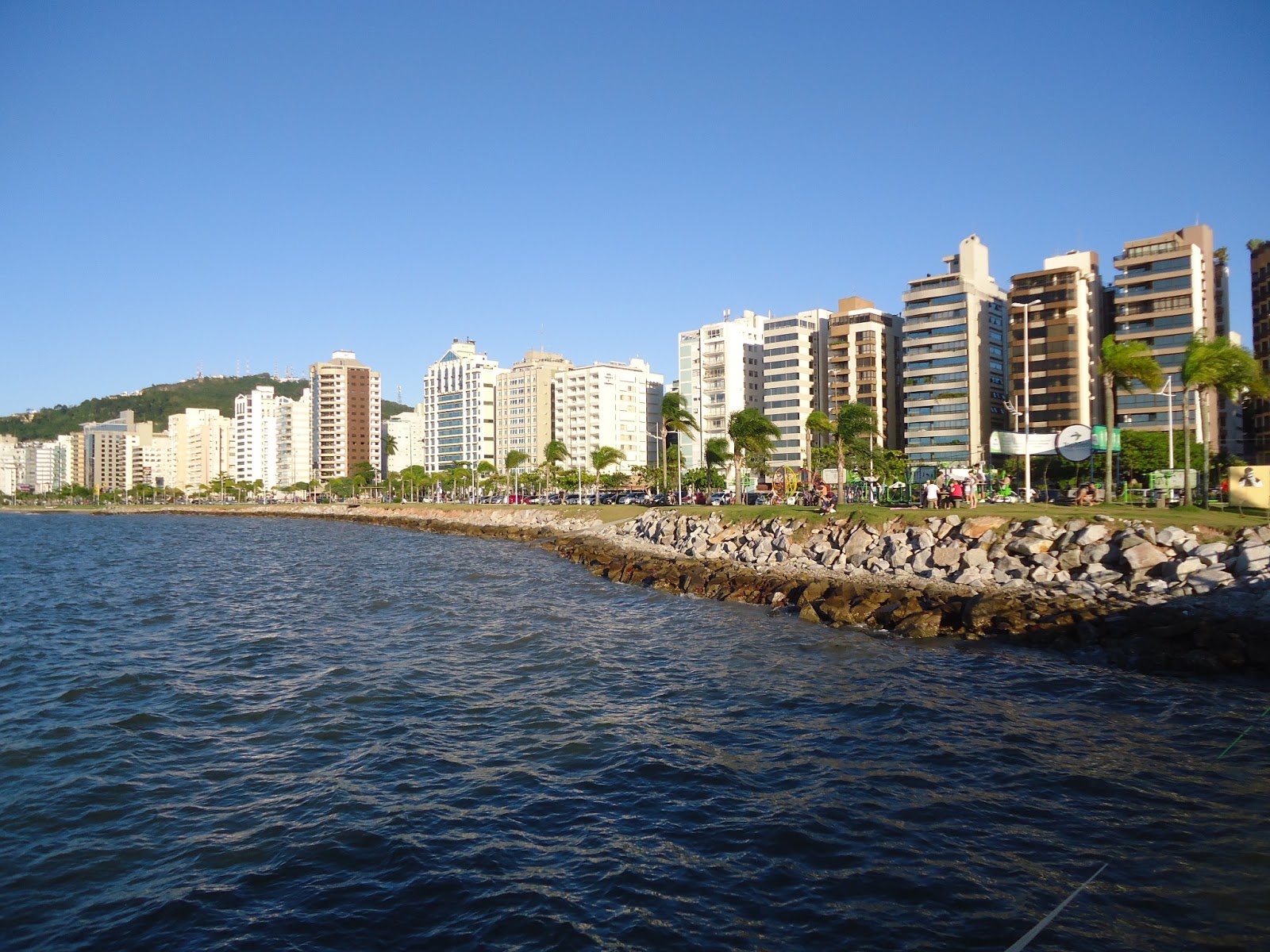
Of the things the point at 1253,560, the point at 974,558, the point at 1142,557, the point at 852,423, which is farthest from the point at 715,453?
the point at 1253,560

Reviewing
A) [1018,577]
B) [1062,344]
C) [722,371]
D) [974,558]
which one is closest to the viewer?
[1018,577]

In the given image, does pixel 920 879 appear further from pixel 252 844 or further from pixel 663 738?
pixel 252 844

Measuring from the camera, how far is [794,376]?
142875 mm

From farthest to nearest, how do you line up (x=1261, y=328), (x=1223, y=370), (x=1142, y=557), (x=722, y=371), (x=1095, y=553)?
(x=722, y=371)
(x=1261, y=328)
(x=1223, y=370)
(x=1095, y=553)
(x=1142, y=557)

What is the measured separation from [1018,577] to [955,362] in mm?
94599

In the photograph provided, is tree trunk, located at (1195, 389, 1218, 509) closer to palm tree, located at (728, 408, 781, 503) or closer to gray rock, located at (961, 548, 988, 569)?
gray rock, located at (961, 548, 988, 569)

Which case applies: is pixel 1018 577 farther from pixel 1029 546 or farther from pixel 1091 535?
pixel 1091 535

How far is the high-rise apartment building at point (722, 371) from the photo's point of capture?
151500mm

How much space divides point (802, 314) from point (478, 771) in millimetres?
Result: 139078

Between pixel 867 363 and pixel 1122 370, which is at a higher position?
pixel 867 363

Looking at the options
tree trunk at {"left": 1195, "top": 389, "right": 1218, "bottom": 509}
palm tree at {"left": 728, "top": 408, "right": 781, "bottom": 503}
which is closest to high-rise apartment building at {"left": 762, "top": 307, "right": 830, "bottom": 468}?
palm tree at {"left": 728, "top": 408, "right": 781, "bottom": 503}

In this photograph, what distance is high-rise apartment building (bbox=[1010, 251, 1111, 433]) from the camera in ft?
352

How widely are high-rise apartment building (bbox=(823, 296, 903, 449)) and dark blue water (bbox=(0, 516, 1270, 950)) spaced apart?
111m

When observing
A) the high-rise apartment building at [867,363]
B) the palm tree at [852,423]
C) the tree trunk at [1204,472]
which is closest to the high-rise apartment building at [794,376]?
the high-rise apartment building at [867,363]
